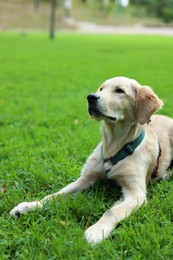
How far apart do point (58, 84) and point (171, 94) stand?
313 cm

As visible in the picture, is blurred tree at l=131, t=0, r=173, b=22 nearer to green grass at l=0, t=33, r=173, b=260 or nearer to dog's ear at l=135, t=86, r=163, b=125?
green grass at l=0, t=33, r=173, b=260

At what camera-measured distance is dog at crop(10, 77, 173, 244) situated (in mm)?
3771

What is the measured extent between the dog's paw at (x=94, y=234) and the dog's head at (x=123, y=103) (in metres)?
1.10

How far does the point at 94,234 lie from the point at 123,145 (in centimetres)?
121

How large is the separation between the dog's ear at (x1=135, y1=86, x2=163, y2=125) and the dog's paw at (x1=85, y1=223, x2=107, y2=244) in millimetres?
1189

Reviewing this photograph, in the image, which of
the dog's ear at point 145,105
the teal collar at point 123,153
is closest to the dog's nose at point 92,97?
the dog's ear at point 145,105

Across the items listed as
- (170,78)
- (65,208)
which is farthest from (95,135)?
(170,78)

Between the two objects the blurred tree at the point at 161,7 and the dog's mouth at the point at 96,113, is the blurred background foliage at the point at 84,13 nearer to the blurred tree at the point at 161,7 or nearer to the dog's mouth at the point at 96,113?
the blurred tree at the point at 161,7

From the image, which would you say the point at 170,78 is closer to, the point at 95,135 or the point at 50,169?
the point at 95,135

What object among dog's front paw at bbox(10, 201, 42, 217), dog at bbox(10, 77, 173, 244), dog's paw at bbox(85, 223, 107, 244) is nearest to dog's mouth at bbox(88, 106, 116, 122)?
dog at bbox(10, 77, 173, 244)

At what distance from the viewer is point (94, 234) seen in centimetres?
311

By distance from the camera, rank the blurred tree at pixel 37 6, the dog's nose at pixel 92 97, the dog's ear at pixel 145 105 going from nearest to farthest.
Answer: the dog's nose at pixel 92 97 → the dog's ear at pixel 145 105 → the blurred tree at pixel 37 6

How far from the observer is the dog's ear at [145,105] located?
391 centimetres

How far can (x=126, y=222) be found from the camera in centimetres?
341
